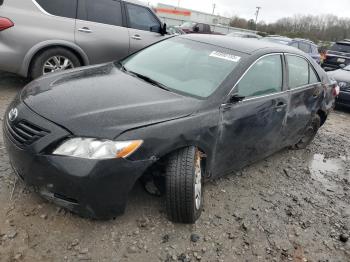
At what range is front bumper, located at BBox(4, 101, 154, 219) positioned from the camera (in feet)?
7.81

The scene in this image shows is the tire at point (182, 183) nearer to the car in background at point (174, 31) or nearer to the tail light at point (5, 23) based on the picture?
the tail light at point (5, 23)

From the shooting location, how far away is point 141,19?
664 centimetres

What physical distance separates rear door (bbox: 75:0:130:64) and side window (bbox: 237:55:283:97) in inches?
129

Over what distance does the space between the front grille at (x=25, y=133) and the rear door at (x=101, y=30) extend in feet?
11.5

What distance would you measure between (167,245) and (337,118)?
622 cm

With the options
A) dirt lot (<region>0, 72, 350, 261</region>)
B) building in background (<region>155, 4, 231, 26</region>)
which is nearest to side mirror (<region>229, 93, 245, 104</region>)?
dirt lot (<region>0, 72, 350, 261</region>)

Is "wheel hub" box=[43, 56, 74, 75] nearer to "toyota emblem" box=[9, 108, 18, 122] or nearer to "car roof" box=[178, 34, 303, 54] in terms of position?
"car roof" box=[178, 34, 303, 54]

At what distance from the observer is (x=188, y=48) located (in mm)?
3816

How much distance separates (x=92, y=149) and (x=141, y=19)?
479cm

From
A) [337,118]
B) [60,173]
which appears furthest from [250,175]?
[337,118]

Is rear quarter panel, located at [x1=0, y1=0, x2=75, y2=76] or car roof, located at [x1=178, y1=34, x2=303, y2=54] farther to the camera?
rear quarter panel, located at [x1=0, y1=0, x2=75, y2=76]

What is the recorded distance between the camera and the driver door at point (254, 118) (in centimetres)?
319

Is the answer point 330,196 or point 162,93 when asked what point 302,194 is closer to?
point 330,196

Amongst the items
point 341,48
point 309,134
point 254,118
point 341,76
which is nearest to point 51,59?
point 254,118
